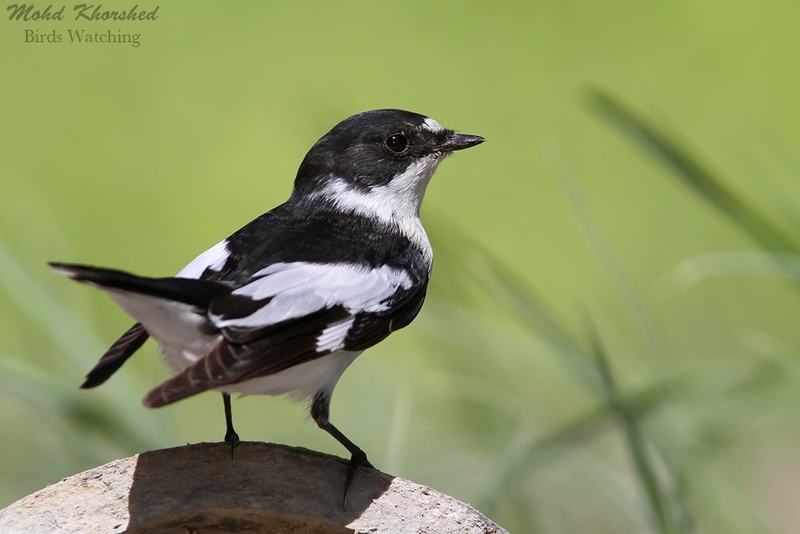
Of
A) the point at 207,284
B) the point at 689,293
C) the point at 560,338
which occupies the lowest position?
the point at 689,293

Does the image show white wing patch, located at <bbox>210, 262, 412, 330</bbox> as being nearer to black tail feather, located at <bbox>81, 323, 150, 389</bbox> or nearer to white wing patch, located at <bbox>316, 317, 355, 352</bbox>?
white wing patch, located at <bbox>316, 317, 355, 352</bbox>

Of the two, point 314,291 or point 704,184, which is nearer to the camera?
point 314,291

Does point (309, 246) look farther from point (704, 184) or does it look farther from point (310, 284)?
point (704, 184)

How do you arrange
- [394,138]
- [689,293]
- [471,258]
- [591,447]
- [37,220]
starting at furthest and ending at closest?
[689,293] < [591,447] < [37,220] < [471,258] < [394,138]

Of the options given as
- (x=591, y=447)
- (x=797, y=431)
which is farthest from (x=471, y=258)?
(x=797, y=431)

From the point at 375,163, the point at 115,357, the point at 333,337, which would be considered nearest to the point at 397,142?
the point at 375,163

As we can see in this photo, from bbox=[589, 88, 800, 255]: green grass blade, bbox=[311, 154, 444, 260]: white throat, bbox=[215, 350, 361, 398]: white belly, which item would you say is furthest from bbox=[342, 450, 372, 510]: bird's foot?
bbox=[589, 88, 800, 255]: green grass blade

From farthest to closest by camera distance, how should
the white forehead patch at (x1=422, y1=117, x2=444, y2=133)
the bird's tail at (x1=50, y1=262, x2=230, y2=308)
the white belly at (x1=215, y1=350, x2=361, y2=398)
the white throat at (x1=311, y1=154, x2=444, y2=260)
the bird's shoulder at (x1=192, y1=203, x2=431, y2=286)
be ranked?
1. the white forehead patch at (x1=422, y1=117, x2=444, y2=133)
2. the white throat at (x1=311, y1=154, x2=444, y2=260)
3. the bird's shoulder at (x1=192, y1=203, x2=431, y2=286)
4. the white belly at (x1=215, y1=350, x2=361, y2=398)
5. the bird's tail at (x1=50, y1=262, x2=230, y2=308)

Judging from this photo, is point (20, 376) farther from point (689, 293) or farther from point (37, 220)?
point (689, 293)
